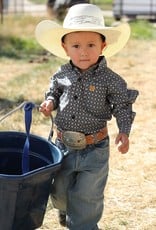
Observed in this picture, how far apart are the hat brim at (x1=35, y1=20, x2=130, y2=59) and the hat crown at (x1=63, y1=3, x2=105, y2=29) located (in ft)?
0.14

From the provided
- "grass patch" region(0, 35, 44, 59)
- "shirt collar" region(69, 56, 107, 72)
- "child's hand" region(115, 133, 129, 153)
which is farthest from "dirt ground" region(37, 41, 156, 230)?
"grass patch" region(0, 35, 44, 59)

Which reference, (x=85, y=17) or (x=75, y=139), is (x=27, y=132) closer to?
(x=75, y=139)

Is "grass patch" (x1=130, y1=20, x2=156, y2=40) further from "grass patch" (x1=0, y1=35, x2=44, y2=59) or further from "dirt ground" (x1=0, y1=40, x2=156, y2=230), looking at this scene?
"dirt ground" (x1=0, y1=40, x2=156, y2=230)

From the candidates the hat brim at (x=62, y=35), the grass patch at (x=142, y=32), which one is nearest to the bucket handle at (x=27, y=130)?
the hat brim at (x=62, y=35)

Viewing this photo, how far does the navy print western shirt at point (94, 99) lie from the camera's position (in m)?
2.79

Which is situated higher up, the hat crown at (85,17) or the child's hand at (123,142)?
the hat crown at (85,17)

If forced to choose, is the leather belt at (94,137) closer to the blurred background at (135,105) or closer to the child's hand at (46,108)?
the child's hand at (46,108)

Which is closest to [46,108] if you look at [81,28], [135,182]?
[81,28]

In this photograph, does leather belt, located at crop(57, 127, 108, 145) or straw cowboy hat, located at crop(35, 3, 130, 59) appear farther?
leather belt, located at crop(57, 127, 108, 145)

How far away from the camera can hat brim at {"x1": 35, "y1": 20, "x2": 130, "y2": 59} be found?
2.79 m

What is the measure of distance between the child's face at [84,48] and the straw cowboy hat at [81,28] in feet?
0.14

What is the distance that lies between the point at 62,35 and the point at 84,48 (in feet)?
0.61

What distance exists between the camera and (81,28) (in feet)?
8.82

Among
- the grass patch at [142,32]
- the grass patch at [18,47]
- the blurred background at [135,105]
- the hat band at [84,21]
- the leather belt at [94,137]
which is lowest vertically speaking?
the grass patch at [142,32]
